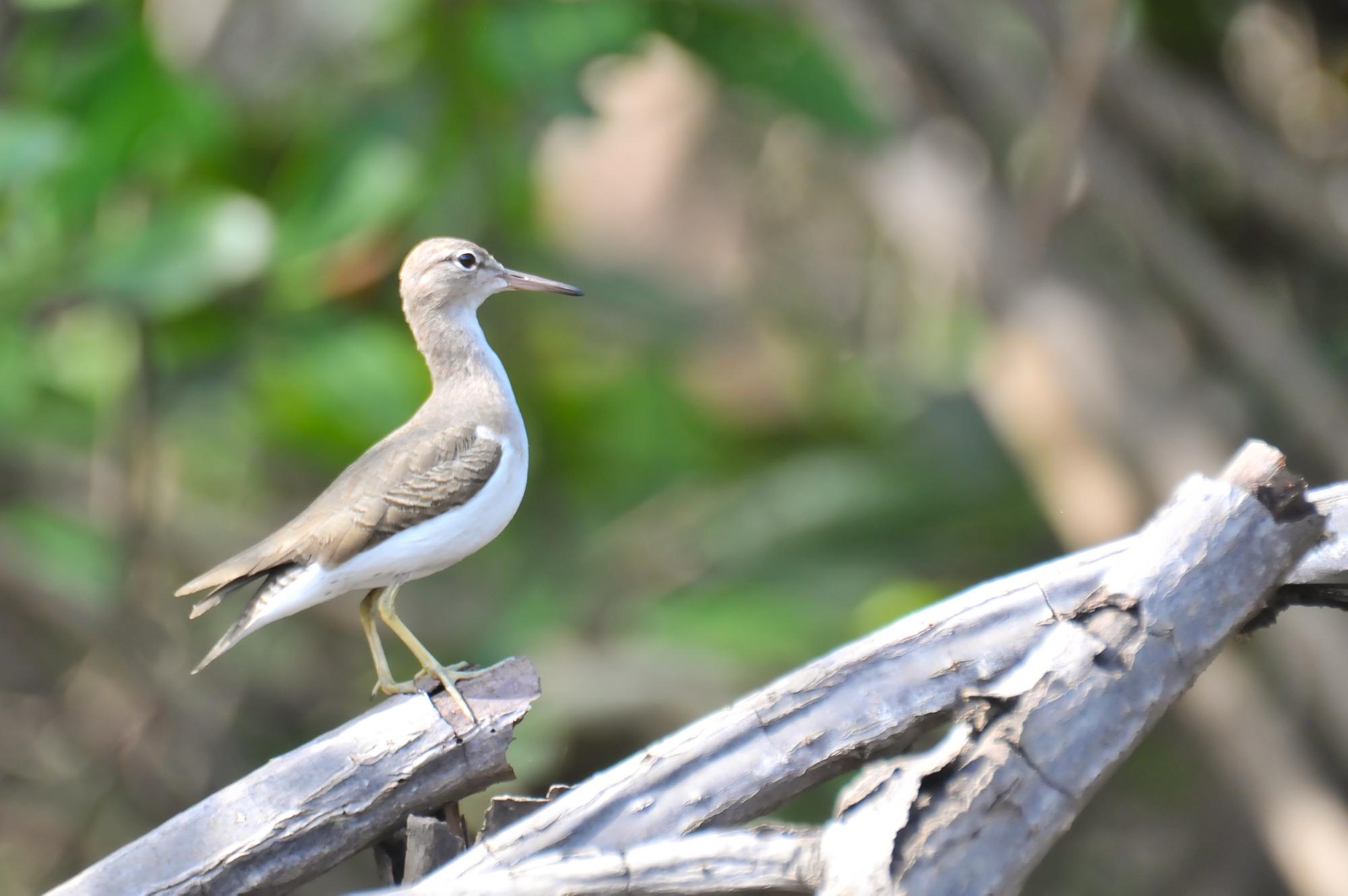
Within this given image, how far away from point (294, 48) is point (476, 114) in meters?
1.91

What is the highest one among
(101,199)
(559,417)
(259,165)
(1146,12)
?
(259,165)

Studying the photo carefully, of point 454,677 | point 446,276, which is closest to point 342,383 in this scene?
point 446,276

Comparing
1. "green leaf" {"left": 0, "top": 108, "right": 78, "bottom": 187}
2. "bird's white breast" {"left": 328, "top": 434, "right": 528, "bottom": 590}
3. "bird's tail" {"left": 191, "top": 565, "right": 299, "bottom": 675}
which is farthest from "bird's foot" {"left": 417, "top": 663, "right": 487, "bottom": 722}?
"green leaf" {"left": 0, "top": 108, "right": 78, "bottom": 187}

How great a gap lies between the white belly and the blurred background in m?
2.81

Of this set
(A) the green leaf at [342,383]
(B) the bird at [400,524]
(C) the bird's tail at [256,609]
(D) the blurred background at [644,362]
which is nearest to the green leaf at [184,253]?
(D) the blurred background at [644,362]

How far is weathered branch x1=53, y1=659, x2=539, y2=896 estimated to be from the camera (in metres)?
2.59

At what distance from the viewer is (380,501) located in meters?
3.10

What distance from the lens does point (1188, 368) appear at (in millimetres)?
7605

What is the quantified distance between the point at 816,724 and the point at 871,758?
159 millimetres

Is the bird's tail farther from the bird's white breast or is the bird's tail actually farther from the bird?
the bird's white breast

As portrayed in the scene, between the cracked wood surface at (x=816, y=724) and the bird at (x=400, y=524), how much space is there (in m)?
0.37

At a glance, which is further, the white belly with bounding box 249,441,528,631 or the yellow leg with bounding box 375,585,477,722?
the white belly with bounding box 249,441,528,631

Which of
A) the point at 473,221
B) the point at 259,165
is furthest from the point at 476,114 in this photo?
the point at 259,165

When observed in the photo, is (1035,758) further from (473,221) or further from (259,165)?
(259,165)
